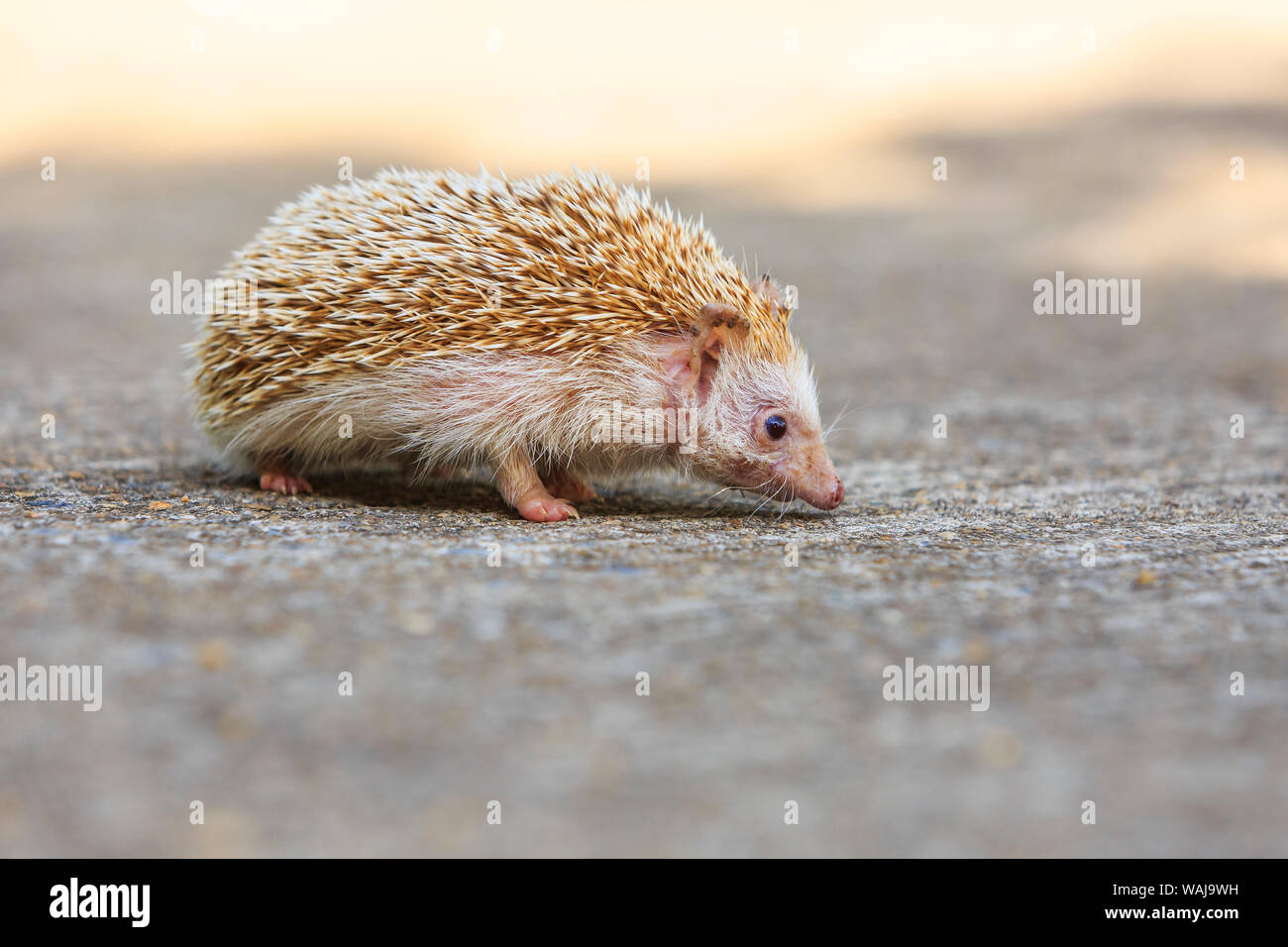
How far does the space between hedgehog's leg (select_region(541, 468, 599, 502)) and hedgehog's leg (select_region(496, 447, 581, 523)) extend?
1.56ft

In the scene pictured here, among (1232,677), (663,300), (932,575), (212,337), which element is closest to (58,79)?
(212,337)

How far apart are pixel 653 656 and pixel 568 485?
2.81 metres

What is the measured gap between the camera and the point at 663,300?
6031 millimetres

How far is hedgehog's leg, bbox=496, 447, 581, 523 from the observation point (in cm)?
591

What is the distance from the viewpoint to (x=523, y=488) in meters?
5.95

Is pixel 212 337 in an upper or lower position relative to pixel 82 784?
upper

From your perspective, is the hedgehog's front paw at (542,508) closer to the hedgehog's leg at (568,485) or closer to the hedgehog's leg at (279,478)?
the hedgehog's leg at (568,485)

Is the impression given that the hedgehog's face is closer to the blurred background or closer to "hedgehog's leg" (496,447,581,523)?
the blurred background

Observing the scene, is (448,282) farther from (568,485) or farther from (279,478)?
(279,478)

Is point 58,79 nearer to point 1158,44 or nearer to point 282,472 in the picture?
point 282,472

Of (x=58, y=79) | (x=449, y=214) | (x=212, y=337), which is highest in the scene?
(x=58, y=79)

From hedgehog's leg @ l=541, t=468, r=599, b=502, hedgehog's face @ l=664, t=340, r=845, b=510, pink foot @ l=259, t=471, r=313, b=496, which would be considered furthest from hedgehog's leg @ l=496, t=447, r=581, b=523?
pink foot @ l=259, t=471, r=313, b=496

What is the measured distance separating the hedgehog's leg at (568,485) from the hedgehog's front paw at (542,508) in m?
0.49

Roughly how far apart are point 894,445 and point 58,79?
18.3 metres
